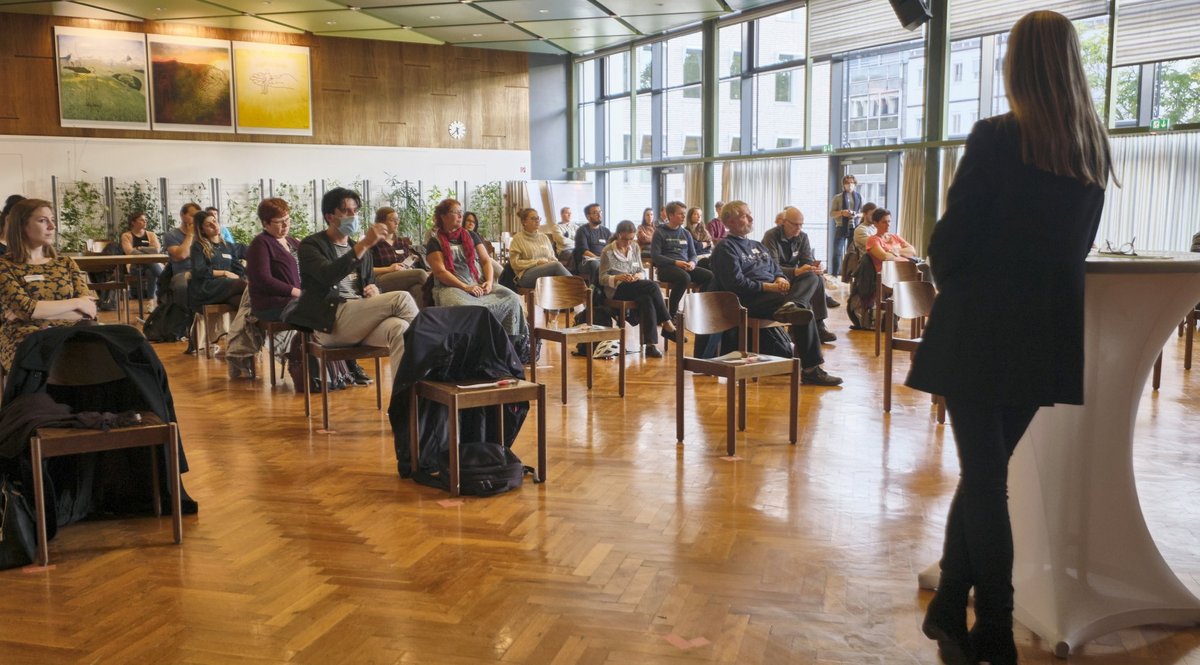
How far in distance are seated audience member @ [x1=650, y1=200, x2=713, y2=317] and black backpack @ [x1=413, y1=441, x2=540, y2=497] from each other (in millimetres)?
4808

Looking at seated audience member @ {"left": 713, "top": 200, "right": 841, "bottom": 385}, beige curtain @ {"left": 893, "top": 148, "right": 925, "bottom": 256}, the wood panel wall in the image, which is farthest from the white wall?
seated audience member @ {"left": 713, "top": 200, "right": 841, "bottom": 385}

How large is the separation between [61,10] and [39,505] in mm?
12642

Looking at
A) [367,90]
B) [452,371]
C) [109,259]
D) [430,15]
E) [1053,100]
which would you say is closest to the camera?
[1053,100]

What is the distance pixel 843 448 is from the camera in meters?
4.71

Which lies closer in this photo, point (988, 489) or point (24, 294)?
point (988, 489)

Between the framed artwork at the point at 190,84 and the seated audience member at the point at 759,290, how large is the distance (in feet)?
36.5

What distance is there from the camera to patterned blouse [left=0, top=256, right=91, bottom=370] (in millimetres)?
4074

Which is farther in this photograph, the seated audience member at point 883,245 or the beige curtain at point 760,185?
the beige curtain at point 760,185

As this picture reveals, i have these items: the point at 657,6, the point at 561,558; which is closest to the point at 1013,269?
the point at 561,558

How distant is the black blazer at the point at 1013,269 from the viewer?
81.8 inches

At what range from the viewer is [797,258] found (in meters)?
7.44

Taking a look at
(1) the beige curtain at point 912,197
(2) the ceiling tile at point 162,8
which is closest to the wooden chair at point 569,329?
(1) the beige curtain at point 912,197

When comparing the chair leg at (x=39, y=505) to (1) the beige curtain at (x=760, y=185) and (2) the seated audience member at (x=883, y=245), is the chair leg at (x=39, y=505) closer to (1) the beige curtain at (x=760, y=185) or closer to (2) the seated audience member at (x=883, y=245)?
(2) the seated audience member at (x=883, y=245)

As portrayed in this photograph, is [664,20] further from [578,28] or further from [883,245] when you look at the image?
[883,245]
